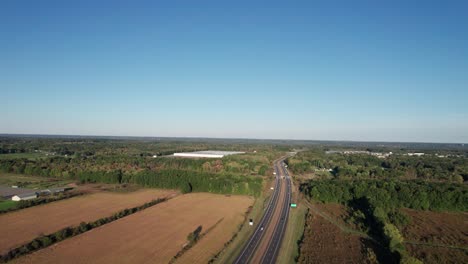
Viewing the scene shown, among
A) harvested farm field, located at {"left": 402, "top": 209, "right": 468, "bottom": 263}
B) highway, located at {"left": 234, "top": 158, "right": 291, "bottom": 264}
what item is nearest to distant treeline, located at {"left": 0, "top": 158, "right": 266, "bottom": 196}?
highway, located at {"left": 234, "top": 158, "right": 291, "bottom": 264}

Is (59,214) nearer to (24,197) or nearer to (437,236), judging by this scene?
(24,197)

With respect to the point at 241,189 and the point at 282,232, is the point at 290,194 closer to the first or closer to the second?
the point at 241,189

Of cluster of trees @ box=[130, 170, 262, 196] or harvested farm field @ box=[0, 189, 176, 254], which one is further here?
cluster of trees @ box=[130, 170, 262, 196]

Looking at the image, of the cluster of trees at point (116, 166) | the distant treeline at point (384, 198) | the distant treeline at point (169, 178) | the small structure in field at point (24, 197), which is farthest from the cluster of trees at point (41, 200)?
the distant treeline at point (384, 198)

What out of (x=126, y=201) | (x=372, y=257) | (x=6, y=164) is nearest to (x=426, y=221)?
(x=372, y=257)

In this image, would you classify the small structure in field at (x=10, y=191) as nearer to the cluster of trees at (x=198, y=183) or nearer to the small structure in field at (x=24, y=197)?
the small structure in field at (x=24, y=197)

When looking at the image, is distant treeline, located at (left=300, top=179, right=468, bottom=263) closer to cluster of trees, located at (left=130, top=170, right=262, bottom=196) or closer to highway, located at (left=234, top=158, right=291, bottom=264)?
highway, located at (left=234, top=158, right=291, bottom=264)
